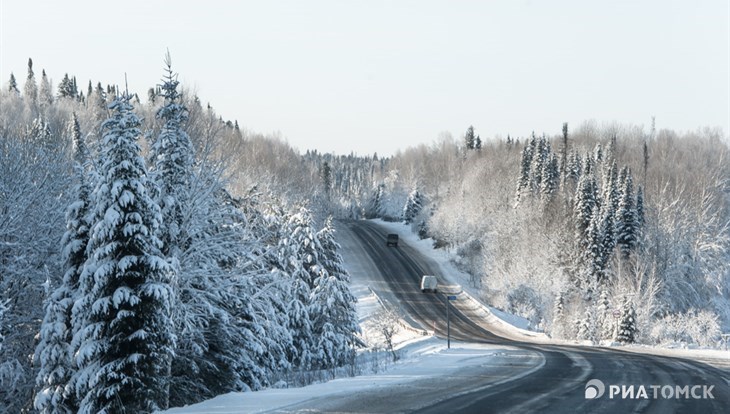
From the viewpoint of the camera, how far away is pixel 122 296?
16.1 metres

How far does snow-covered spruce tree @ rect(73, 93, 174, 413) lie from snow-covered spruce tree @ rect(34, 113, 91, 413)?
166cm

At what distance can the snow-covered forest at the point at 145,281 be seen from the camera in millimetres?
16438

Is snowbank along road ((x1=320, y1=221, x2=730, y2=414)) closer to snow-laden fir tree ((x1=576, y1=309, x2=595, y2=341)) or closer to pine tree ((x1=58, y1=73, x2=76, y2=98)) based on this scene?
snow-laden fir tree ((x1=576, y1=309, x2=595, y2=341))

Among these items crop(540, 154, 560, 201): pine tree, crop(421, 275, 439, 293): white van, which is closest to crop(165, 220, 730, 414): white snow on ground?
crop(421, 275, 439, 293): white van

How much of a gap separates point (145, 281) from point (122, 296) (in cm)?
68

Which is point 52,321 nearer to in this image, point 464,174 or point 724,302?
point 724,302

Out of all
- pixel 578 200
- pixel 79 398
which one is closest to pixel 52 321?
pixel 79 398

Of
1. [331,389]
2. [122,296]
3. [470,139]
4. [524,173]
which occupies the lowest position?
[331,389]

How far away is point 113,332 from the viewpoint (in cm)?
1650

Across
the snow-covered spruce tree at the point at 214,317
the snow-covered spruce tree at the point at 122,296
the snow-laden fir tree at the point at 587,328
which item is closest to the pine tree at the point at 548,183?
the snow-laden fir tree at the point at 587,328

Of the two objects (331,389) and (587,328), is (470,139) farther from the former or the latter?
(331,389)

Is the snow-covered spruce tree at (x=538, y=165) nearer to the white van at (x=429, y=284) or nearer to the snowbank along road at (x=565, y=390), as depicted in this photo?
the white van at (x=429, y=284)

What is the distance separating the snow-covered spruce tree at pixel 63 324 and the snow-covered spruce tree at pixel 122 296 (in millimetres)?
1655

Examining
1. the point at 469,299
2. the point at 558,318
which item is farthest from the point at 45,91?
the point at 558,318
